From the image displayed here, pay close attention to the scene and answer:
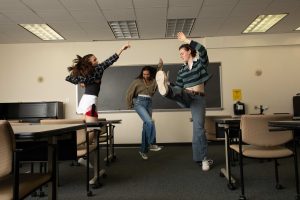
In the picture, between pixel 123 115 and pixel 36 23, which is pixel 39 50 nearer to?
pixel 36 23

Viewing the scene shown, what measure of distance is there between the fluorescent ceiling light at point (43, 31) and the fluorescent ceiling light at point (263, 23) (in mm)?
4086

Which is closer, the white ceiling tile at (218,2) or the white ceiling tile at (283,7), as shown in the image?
the white ceiling tile at (218,2)

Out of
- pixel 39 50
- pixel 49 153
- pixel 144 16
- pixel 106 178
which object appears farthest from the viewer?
pixel 39 50

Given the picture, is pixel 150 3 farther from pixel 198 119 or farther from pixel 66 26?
pixel 198 119

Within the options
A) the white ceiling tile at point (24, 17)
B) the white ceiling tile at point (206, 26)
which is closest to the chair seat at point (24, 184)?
the white ceiling tile at point (24, 17)

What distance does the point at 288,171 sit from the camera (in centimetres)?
307

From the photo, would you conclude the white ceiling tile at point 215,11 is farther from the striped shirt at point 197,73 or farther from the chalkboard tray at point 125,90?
the striped shirt at point 197,73

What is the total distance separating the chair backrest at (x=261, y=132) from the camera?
6.69 ft

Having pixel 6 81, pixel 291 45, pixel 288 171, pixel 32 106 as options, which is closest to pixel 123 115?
pixel 32 106

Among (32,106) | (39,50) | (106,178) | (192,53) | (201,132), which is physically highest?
(39,50)

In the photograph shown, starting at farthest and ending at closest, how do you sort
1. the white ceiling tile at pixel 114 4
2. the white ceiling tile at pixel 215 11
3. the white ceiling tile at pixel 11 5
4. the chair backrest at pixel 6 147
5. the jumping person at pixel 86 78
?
the white ceiling tile at pixel 215 11
the white ceiling tile at pixel 114 4
the white ceiling tile at pixel 11 5
the jumping person at pixel 86 78
the chair backrest at pixel 6 147

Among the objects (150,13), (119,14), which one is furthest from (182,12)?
(119,14)

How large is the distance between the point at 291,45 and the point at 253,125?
497 centimetres

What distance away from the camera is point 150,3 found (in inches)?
163
